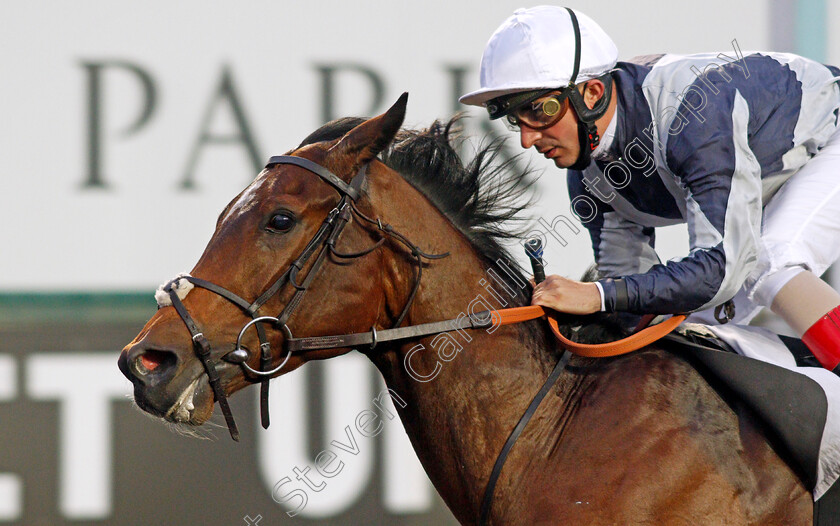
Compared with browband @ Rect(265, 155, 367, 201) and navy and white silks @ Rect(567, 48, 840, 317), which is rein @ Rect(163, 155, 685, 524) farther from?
navy and white silks @ Rect(567, 48, 840, 317)

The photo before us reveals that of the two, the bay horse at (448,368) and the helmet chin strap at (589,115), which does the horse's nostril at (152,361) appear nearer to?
the bay horse at (448,368)

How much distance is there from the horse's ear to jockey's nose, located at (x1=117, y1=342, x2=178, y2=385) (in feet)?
2.16

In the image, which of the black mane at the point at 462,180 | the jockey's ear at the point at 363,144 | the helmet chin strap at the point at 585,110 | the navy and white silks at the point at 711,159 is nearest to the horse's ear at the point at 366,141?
the jockey's ear at the point at 363,144

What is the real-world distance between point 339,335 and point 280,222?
0.32 m

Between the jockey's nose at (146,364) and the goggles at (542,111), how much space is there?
3.57 feet

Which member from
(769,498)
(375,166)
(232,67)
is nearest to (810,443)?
(769,498)

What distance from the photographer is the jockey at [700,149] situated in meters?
2.05

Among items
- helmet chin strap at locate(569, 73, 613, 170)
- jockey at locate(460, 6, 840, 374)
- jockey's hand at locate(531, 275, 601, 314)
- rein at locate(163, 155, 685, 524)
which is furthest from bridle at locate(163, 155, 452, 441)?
helmet chin strap at locate(569, 73, 613, 170)

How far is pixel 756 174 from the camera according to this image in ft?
6.95

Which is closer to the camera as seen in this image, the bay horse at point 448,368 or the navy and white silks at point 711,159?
the bay horse at point 448,368

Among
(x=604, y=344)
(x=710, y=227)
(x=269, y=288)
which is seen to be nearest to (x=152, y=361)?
(x=269, y=288)

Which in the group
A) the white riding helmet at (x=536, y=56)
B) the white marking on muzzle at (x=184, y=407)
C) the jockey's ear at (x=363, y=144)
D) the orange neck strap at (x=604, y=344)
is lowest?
the white marking on muzzle at (x=184, y=407)

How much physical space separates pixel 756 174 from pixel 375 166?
Answer: 978 millimetres

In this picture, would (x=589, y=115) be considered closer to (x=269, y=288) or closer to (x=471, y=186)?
(x=471, y=186)
